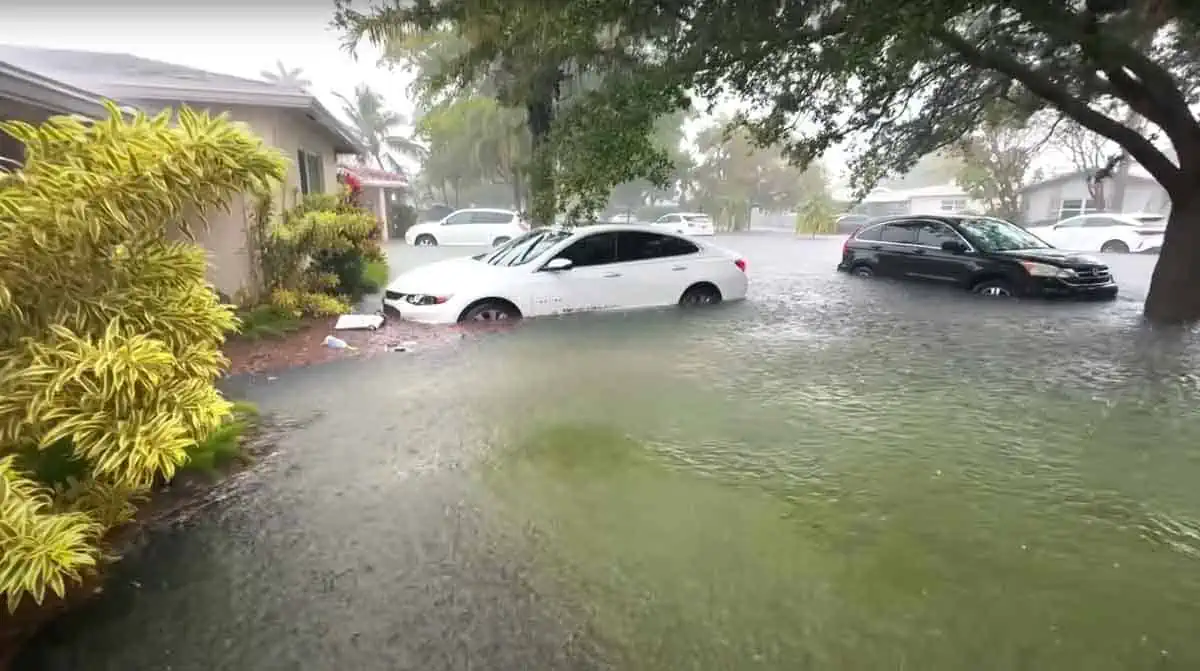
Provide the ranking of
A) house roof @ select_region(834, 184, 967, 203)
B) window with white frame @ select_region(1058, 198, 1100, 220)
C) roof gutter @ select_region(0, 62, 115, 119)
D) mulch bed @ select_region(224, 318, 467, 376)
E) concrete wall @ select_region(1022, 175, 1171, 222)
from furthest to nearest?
house roof @ select_region(834, 184, 967, 203) < concrete wall @ select_region(1022, 175, 1171, 222) < window with white frame @ select_region(1058, 198, 1100, 220) < mulch bed @ select_region(224, 318, 467, 376) < roof gutter @ select_region(0, 62, 115, 119)

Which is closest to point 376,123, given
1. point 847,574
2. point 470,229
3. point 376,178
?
point 376,178

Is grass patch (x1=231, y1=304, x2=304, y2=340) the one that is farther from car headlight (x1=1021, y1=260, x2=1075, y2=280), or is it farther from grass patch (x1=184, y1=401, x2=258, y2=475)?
car headlight (x1=1021, y1=260, x2=1075, y2=280)

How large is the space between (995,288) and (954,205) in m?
34.9

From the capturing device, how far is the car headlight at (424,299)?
9.01 m

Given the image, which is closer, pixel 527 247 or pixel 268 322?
pixel 268 322

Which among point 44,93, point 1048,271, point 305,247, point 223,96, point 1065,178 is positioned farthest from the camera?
point 1065,178

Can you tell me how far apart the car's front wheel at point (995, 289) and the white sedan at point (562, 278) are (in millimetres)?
4948

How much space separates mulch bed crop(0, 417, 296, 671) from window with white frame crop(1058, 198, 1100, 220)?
125ft

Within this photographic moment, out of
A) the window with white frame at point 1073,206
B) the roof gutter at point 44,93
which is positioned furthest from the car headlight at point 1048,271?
the window with white frame at point 1073,206

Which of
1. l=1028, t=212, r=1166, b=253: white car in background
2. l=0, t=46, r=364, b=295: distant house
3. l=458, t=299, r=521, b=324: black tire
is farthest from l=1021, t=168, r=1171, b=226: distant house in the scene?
l=0, t=46, r=364, b=295: distant house

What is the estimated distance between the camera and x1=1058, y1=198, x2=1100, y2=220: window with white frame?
33.4m

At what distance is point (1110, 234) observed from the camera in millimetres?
22031

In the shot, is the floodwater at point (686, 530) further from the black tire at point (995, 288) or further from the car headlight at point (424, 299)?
the black tire at point (995, 288)

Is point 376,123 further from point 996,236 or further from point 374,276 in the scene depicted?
point 996,236
